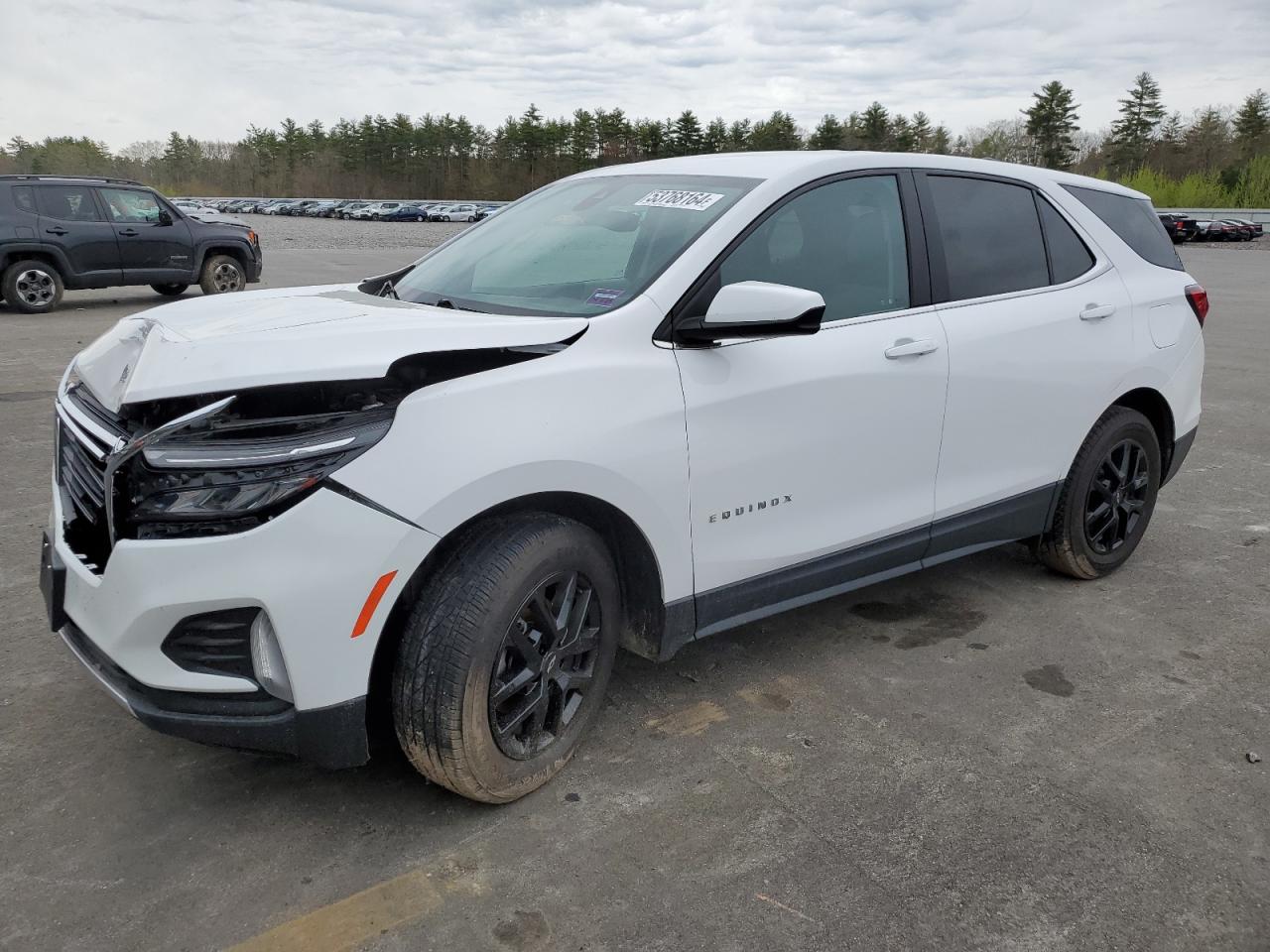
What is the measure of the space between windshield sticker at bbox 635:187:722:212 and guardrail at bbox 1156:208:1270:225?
55977 millimetres

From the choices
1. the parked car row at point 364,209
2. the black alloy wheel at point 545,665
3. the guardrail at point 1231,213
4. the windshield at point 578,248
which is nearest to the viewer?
the black alloy wheel at point 545,665

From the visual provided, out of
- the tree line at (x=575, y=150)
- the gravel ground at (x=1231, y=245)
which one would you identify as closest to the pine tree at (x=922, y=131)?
the tree line at (x=575, y=150)

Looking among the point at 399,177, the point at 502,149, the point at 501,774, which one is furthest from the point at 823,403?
the point at 399,177

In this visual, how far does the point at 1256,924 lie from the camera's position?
2.35 meters

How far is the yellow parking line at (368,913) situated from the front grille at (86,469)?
0.97 meters

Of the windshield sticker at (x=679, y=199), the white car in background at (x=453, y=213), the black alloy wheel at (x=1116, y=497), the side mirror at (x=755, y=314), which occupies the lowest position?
the black alloy wheel at (x=1116, y=497)

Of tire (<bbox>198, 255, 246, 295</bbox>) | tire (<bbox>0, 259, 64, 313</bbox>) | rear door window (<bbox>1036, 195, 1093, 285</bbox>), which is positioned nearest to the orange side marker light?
rear door window (<bbox>1036, 195, 1093, 285</bbox>)

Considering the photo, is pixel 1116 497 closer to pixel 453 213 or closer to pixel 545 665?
pixel 545 665

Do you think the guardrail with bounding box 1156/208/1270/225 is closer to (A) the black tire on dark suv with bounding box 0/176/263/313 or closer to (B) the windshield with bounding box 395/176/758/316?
(A) the black tire on dark suv with bounding box 0/176/263/313

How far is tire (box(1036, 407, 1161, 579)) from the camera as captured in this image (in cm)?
425

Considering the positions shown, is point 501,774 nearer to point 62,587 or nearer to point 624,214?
point 62,587

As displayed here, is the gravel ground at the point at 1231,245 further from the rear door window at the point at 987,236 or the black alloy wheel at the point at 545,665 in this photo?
the black alloy wheel at the point at 545,665

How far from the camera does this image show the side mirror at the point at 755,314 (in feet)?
8.98

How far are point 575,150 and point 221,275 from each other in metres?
82.4
